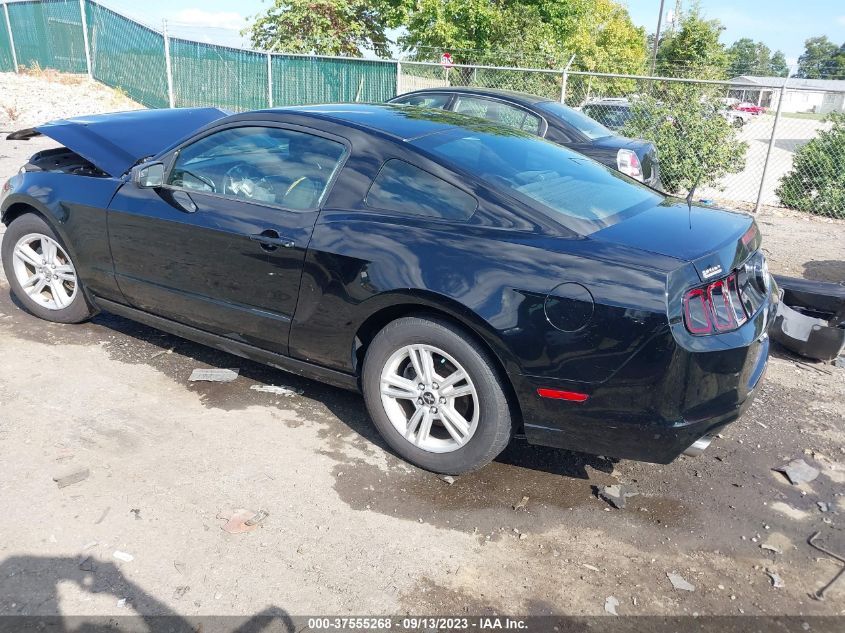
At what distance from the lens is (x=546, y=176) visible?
371 centimetres

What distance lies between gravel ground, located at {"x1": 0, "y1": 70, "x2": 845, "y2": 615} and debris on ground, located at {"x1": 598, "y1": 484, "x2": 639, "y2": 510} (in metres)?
0.06

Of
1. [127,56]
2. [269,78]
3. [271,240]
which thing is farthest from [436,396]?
[127,56]

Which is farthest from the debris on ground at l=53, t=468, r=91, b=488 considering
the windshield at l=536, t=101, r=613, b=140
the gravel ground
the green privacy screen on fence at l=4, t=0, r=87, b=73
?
the green privacy screen on fence at l=4, t=0, r=87, b=73

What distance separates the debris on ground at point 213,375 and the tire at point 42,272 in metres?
1.09

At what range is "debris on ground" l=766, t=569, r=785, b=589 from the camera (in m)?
2.86

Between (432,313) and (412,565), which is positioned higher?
(432,313)

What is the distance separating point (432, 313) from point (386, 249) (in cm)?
38

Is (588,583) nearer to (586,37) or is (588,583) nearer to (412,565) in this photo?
(412,565)

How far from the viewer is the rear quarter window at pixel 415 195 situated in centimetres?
336

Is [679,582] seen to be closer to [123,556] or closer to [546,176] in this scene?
[546,176]

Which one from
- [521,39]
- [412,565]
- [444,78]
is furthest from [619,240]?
[521,39]

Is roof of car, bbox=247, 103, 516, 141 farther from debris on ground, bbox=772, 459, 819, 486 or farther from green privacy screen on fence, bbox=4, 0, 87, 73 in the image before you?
green privacy screen on fence, bbox=4, 0, 87, 73

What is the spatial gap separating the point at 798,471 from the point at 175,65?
1925 centimetres

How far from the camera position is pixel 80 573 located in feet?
Answer: 9.06
